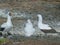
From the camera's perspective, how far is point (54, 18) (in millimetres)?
9148

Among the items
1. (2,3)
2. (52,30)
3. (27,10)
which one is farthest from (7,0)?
(52,30)

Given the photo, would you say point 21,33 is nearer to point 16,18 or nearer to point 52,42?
point 52,42

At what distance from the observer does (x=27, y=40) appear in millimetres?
6223

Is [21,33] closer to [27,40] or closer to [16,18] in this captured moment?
[27,40]

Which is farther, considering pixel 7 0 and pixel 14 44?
pixel 7 0

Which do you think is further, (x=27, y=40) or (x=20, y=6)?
(x=20, y=6)

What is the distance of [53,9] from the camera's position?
9.92 meters

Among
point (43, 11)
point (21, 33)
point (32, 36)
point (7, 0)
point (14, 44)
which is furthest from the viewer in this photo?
point (7, 0)

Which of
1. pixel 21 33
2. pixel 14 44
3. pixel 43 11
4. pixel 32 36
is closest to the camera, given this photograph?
pixel 14 44

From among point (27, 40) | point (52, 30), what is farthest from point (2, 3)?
point (27, 40)

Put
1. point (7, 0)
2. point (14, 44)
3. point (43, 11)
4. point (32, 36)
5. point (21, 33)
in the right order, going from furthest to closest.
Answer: point (7, 0), point (43, 11), point (21, 33), point (32, 36), point (14, 44)

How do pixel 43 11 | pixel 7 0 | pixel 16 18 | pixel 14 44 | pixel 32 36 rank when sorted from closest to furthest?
pixel 14 44 → pixel 32 36 → pixel 16 18 → pixel 43 11 → pixel 7 0

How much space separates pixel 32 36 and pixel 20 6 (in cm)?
355

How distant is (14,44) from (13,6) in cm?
429
